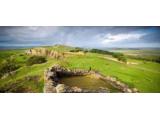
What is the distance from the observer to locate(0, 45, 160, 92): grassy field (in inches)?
136

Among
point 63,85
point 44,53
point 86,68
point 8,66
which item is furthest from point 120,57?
point 8,66

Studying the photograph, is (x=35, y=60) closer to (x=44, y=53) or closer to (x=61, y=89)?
(x=44, y=53)

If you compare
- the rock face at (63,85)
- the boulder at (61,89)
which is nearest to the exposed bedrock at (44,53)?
the rock face at (63,85)

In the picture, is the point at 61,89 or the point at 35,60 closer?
the point at 61,89

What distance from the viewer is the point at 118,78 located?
350 cm

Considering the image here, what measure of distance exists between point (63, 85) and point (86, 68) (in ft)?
1.04

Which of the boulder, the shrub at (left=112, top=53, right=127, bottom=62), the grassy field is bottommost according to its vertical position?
the boulder

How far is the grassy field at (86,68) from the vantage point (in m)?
3.46

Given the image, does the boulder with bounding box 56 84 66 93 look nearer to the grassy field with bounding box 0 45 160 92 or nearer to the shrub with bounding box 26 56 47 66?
the grassy field with bounding box 0 45 160 92

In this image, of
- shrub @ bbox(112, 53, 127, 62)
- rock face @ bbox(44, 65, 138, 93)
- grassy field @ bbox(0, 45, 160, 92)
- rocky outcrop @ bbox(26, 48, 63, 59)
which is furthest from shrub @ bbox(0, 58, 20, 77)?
shrub @ bbox(112, 53, 127, 62)

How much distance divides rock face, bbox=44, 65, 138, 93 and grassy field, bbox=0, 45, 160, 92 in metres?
0.05

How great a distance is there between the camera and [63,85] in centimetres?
348
